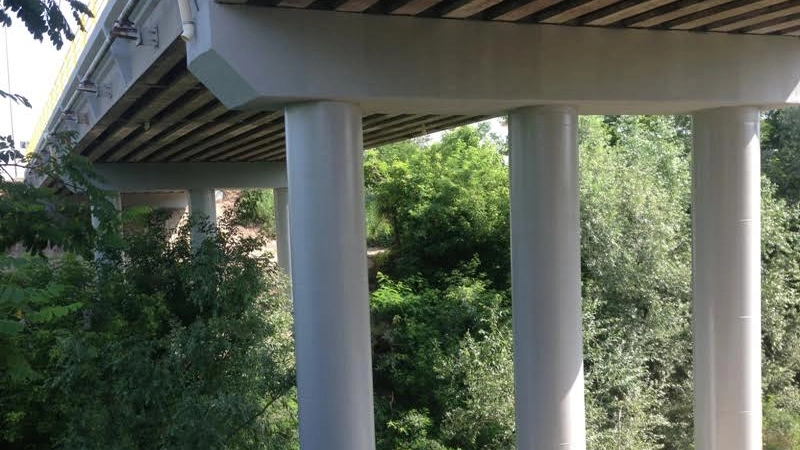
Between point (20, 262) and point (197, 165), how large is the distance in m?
15.3

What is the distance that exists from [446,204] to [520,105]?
14029mm

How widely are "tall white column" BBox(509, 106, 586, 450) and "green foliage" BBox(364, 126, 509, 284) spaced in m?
11.4

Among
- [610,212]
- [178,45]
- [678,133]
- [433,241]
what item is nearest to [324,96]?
[178,45]

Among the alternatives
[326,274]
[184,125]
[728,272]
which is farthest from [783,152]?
[326,274]

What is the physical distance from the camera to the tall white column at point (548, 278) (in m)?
6.81

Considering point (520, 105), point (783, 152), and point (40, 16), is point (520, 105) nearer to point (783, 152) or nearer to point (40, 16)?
point (40, 16)

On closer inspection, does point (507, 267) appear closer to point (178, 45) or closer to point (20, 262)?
point (178, 45)

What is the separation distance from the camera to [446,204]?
815 inches

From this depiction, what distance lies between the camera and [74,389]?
819 centimetres

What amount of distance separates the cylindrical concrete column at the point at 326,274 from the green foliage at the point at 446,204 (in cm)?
1289

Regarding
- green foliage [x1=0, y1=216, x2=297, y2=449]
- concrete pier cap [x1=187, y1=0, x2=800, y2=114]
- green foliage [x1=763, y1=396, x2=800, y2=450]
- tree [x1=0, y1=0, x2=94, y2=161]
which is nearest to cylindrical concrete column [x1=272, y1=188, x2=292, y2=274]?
green foliage [x1=0, y1=216, x2=297, y2=449]

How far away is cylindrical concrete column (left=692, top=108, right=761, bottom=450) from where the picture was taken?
7723 millimetres

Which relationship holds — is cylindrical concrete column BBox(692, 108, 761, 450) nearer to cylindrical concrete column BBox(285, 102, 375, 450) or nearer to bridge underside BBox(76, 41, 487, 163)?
bridge underside BBox(76, 41, 487, 163)

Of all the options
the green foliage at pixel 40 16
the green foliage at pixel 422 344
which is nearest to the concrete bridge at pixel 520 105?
the green foliage at pixel 40 16
